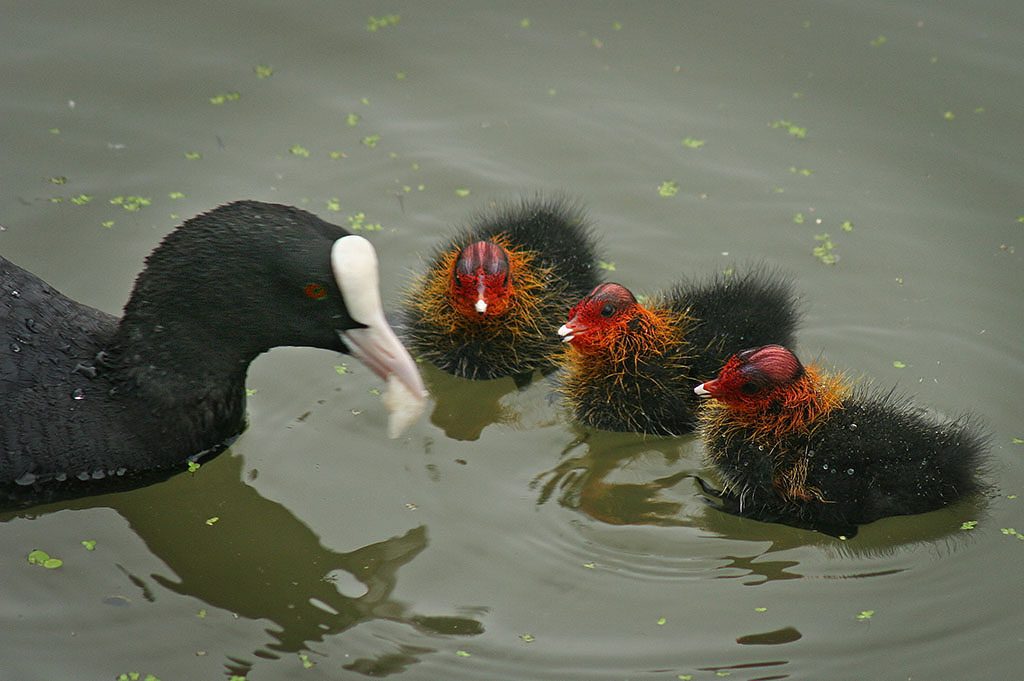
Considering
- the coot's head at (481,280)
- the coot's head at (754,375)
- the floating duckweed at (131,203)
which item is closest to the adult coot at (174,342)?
the coot's head at (481,280)

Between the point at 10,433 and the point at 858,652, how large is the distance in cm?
287

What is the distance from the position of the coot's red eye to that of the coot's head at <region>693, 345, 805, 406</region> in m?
1.36

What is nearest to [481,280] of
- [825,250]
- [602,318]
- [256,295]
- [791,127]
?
[602,318]

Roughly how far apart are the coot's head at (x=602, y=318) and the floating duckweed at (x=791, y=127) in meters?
2.23

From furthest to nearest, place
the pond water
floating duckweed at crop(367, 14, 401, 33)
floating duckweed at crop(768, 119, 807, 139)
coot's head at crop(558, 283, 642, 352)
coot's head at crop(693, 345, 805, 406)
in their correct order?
floating duckweed at crop(367, 14, 401, 33)
floating duckweed at crop(768, 119, 807, 139)
coot's head at crop(558, 283, 642, 352)
coot's head at crop(693, 345, 805, 406)
the pond water

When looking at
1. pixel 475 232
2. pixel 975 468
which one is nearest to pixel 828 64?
pixel 475 232

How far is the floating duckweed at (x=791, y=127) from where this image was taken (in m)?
6.66

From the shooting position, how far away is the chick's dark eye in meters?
4.45

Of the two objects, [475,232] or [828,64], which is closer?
[475,232]

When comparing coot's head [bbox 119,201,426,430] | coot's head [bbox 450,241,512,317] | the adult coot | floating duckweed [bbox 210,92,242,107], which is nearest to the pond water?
floating duckweed [bbox 210,92,242,107]

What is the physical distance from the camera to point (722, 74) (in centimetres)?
704

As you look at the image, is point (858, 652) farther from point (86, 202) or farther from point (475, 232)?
point (86, 202)

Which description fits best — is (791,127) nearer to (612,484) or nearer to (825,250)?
(825,250)

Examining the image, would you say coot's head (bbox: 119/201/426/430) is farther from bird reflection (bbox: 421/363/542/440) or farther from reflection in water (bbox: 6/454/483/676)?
bird reflection (bbox: 421/363/542/440)
